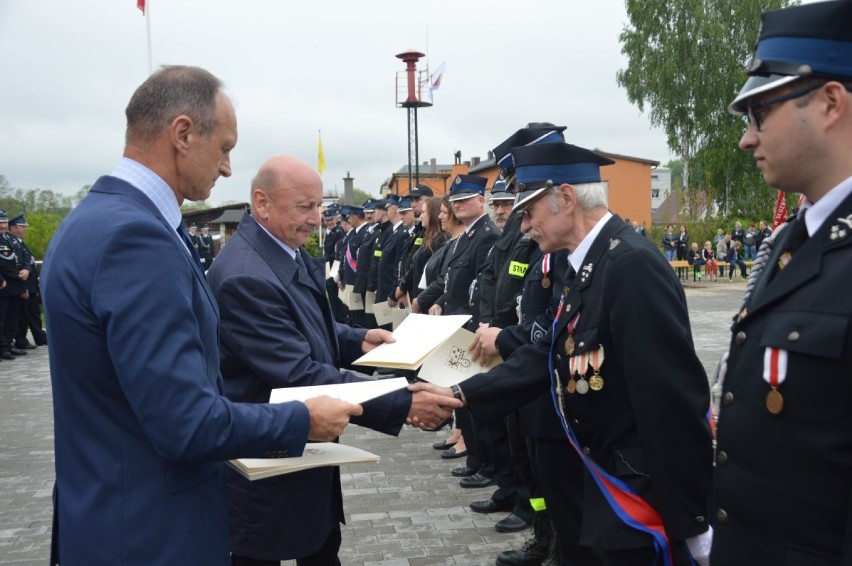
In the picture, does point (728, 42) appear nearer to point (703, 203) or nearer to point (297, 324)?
point (703, 203)

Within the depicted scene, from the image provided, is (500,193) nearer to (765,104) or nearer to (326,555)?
(326,555)

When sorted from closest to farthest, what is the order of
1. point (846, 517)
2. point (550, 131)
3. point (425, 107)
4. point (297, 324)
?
point (846, 517) → point (297, 324) → point (550, 131) → point (425, 107)

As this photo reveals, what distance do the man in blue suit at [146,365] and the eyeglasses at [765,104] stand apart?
1.38 m

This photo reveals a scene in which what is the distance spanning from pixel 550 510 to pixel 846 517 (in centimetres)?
187

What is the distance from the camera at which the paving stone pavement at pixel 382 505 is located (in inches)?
190

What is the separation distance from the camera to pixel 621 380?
2.82 metres

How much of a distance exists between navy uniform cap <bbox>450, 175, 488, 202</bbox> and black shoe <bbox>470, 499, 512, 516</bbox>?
2816mm

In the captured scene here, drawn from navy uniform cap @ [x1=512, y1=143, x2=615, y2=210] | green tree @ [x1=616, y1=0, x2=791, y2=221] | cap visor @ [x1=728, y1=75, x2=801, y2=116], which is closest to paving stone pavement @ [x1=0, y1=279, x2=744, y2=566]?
navy uniform cap @ [x1=512, y1=143, x2=615, y2=210]

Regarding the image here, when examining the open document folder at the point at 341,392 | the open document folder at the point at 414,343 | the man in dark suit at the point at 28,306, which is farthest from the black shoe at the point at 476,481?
the man in dark suit at the point at 28,306

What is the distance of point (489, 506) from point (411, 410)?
107 inches

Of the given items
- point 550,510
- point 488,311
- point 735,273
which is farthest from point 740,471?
point 735,273

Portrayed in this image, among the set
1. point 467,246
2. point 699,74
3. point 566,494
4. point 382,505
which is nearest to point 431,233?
point 467,246

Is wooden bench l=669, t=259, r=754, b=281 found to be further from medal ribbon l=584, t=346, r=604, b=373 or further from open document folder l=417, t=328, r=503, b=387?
medal ribbon l=584, t=346, r=604, b=373

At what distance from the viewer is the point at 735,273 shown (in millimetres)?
31547
